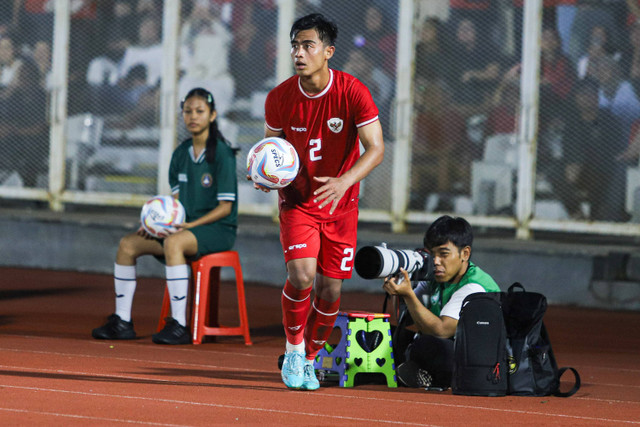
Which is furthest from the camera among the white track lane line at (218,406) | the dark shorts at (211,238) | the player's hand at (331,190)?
the dark shorts at (211,238)

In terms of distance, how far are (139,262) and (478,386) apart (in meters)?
7.43

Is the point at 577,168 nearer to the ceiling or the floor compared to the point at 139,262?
nearer to the ceiling

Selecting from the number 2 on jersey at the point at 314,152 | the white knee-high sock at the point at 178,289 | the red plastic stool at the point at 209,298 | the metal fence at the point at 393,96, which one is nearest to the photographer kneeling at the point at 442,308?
the number 2 on jersey at the point at 314,152

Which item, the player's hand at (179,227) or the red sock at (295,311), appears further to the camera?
the player's hand at (179,227)

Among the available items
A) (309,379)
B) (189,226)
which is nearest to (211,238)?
(189,226)

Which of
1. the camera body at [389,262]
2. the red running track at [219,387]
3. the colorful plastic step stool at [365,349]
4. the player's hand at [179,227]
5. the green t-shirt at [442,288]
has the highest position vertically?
the player's hand at [179,227]

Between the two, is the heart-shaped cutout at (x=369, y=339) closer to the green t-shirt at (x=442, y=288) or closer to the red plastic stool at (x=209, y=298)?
the green t-shirt at (x=442, y=288)

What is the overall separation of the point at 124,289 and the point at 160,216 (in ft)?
1.92

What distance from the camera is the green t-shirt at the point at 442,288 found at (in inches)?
239

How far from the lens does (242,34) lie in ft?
41.2

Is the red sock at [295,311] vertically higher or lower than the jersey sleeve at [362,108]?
lower

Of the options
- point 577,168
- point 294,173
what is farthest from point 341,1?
point 294,173

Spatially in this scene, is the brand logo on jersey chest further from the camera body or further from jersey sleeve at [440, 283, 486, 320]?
jersey sleeve at [440, 283, 486, 320]

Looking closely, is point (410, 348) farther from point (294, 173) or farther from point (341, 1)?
point (341, 1)
